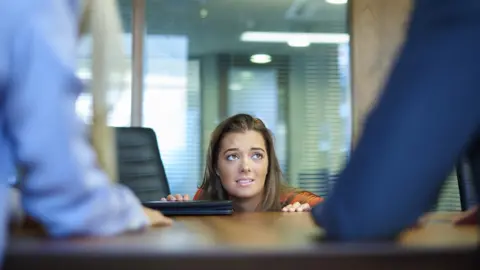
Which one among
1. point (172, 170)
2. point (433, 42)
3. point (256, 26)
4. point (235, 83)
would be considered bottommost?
point (172, 170)

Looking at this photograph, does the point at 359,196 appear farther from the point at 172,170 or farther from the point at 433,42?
the point at 172,170

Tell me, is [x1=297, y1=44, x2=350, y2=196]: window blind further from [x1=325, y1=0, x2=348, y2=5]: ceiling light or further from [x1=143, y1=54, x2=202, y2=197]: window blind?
[x1=143, y1=54, x2=202, y2=197]: window blind

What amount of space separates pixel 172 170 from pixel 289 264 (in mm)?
3789

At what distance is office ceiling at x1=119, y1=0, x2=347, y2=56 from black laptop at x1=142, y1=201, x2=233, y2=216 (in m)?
2.96

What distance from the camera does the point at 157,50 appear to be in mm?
4289

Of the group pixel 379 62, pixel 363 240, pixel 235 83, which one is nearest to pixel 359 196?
pixel 363 240

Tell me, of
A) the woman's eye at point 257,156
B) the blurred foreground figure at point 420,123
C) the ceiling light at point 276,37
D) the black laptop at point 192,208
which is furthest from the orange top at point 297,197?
the ceiling light at point 276,37

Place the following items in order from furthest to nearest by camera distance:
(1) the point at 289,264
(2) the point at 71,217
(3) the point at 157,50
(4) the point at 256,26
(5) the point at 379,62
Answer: (4) the point at 256,26 < (3) the point at 157,50 < (5) the point at 379,62 < (2) the point at 71,217 < (1) the point at 289,264

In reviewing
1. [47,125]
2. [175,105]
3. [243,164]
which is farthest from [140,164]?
[175,105]

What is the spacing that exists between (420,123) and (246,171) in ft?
4.86

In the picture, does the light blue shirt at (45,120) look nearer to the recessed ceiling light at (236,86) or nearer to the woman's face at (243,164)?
the woman's face at (243,164)

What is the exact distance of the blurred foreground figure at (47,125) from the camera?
65 centimetres

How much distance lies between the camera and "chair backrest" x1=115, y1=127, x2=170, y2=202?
229 cm

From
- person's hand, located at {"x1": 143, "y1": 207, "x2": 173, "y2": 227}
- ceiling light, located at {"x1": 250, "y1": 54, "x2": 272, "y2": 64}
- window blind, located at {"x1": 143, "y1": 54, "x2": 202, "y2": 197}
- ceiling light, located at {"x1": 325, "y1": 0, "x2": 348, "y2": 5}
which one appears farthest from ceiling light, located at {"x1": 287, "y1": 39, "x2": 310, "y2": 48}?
person's hand, located at {"x1": 143, "y1": 207, "x2": 173, "y2": 227}
